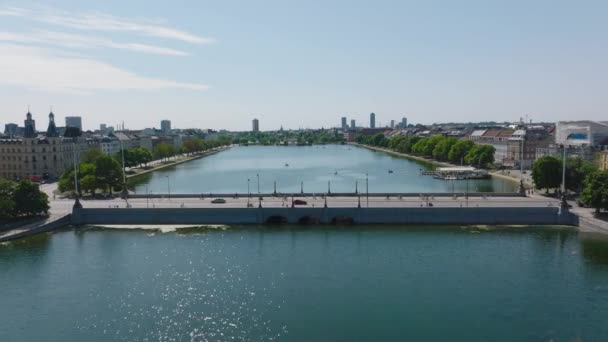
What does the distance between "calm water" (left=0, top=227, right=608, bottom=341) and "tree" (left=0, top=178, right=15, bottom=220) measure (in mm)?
6489

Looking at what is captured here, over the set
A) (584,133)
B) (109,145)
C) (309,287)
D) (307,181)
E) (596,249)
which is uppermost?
(584,133)

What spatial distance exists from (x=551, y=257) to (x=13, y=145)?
10909 cm

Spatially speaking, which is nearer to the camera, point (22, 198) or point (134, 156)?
point (22, 198)

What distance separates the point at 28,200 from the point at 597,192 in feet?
243

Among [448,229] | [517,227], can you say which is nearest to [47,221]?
[448,229]

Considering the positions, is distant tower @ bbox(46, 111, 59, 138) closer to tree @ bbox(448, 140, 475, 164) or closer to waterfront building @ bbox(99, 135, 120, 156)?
waterfront building @ bbox(99, 135, 120, 156)

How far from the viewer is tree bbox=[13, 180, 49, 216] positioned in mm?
68875

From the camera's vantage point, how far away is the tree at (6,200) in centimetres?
6594

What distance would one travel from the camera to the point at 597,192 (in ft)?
216

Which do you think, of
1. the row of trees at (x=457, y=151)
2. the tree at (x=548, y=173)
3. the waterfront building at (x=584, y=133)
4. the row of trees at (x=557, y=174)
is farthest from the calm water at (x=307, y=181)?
the waterfront building at (x=584, y=133)

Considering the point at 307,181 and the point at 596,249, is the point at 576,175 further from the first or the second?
the point at 307,181

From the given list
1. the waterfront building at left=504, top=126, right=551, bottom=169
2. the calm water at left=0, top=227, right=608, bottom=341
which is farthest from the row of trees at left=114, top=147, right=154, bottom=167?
the waterfront building at left=504, top=126, right=551, bottom=169

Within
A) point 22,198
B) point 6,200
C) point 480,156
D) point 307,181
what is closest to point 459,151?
point 480,156

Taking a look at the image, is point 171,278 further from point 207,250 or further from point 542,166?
point 542,166
